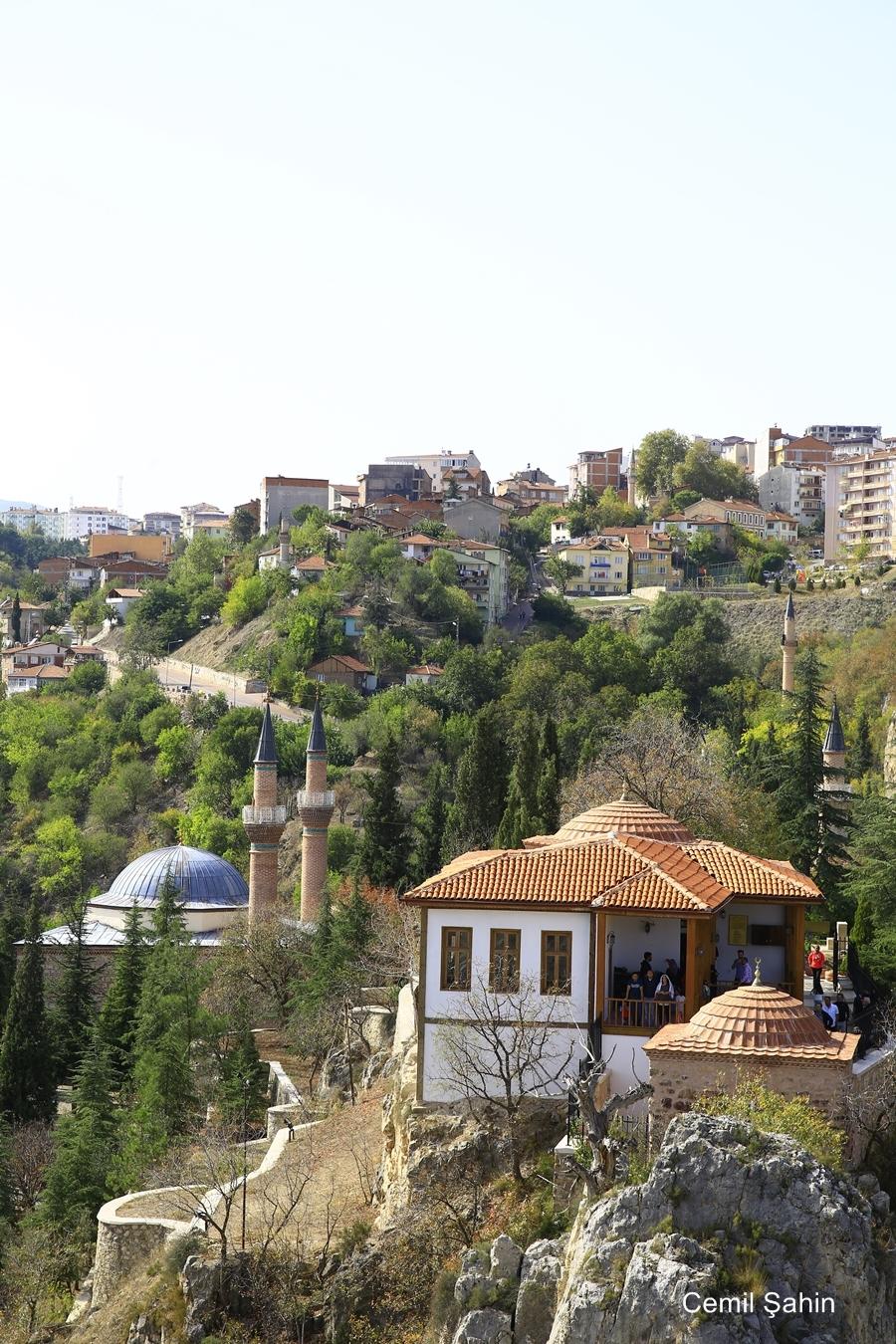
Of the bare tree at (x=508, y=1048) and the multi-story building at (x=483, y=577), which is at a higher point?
the multi-story building at (x=483, y=577)

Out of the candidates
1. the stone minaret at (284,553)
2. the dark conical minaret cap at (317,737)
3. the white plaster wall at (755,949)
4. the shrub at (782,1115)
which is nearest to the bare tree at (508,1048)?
the shrub at (782,1115)

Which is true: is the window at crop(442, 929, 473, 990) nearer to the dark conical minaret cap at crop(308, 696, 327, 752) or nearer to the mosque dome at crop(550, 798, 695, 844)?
the mosque dome at crop(550, 798, 695, 844)

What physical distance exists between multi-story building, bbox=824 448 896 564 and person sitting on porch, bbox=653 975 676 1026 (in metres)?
70.5

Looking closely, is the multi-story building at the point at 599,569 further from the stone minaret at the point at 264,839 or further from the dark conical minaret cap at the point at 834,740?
the stone minaret at the point at 264,839

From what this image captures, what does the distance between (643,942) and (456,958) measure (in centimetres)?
217

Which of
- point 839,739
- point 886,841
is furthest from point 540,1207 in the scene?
point 839,739

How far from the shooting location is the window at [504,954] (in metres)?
20.4

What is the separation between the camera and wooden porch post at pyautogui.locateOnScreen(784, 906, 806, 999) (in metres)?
21.8

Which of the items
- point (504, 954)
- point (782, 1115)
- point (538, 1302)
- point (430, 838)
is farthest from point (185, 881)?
point (782, 1115)

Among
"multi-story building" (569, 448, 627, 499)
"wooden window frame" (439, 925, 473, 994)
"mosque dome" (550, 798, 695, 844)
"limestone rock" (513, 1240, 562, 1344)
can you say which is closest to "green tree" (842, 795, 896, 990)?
"mosque dome" (550, 798, 695, 844)

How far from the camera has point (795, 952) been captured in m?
21.8

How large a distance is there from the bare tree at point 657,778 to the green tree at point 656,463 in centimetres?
6192

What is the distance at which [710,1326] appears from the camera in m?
15.1

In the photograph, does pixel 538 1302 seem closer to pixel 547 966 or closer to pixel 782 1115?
pixel 782 1115
